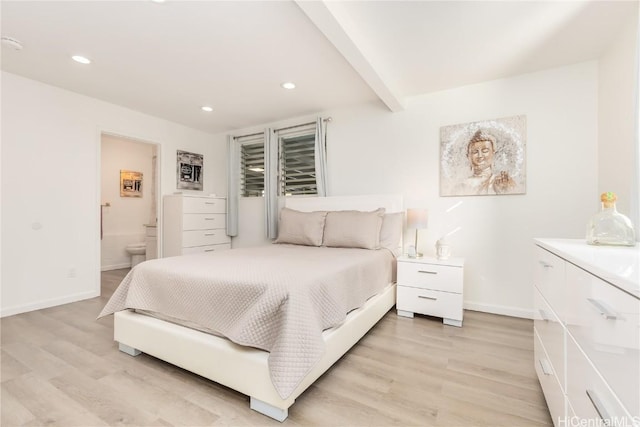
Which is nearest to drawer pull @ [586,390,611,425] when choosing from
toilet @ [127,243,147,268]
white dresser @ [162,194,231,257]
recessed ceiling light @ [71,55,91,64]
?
recessed ceiling light @ [71,55,91,64]

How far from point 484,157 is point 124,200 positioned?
233 inches

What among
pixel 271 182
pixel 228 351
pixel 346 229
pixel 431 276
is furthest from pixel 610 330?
pixel 271 182

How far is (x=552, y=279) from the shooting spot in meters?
1.24

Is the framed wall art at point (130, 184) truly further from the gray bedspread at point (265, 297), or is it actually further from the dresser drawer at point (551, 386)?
the dresser drawer at point (551, 386)

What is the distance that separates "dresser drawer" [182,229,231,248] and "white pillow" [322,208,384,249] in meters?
2.12

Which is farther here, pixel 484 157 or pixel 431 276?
pixel 484 157

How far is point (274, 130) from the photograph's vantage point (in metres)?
4.23

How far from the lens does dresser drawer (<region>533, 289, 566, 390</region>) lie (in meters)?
1.08

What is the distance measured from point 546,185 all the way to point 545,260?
167 cm

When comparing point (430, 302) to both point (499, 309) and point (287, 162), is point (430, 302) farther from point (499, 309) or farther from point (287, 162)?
point (287, 162)

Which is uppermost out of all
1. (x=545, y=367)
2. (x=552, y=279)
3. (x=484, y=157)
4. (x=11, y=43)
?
(x=11, y=43)

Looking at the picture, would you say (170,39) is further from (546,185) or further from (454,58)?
(546,185)

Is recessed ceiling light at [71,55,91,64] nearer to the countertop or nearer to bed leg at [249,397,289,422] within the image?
bed leg at [249,397,289,422]

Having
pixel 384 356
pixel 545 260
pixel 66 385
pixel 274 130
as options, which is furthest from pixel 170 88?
pixel 545 260
